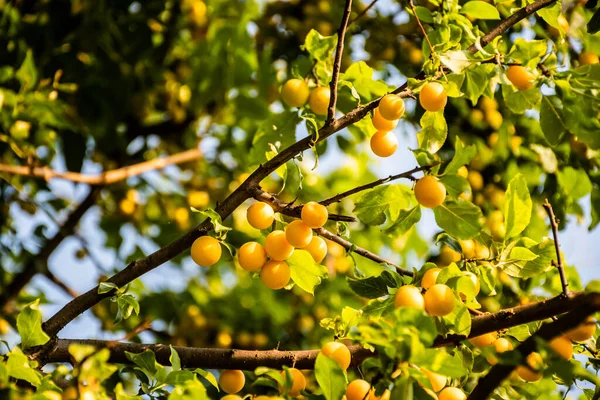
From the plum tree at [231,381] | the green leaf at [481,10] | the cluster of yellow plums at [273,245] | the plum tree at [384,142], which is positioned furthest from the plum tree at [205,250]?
the green leaf at [481,10]

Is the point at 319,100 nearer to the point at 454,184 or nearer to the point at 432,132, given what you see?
the point at 432,132

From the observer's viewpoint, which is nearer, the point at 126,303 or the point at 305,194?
the point at 126,303

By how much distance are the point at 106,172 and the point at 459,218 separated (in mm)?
A: 1864

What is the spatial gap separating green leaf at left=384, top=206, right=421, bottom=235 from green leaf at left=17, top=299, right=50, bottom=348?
0.60 meters

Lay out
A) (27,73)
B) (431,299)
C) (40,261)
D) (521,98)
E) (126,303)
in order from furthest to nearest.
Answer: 1. (40,261)
2. (27,73)
3. (521,98)
4. (126,303)
5. (431,299)

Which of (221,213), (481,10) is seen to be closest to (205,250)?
(221,213)

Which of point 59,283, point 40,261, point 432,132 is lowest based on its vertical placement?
point 59,283

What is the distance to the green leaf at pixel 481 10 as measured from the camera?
1439mm

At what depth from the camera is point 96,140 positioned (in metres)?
2.74

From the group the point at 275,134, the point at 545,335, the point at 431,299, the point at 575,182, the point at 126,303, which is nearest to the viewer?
the point at 545,335

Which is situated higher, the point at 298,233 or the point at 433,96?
the point at 433,96

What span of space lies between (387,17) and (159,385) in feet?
5.76

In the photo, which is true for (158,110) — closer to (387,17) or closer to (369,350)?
(387,17)

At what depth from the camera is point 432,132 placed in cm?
122
